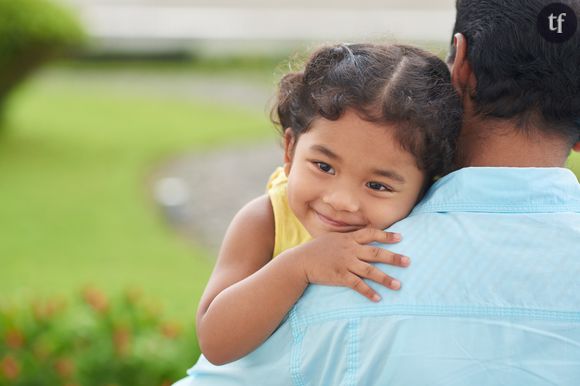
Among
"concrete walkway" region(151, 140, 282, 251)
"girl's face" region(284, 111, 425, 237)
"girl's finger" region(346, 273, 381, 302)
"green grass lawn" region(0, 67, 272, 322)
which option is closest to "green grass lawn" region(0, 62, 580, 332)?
"green grass lawn" region(0, 67, 272, 322)

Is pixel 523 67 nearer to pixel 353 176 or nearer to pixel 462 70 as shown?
pixel 462 70

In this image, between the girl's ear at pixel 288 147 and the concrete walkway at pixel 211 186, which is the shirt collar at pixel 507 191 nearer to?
the girl's ear at pixel 288 147

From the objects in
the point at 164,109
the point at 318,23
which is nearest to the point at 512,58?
the point at 164,109

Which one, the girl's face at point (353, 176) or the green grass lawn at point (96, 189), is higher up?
the girl's face at point (353, 176)

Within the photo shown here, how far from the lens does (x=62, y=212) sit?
7035 millimetres

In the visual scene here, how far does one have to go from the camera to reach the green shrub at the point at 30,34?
27.6ft

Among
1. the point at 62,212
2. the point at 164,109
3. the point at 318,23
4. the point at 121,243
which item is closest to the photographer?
the point at 121,243

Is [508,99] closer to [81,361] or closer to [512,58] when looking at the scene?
[512,58]

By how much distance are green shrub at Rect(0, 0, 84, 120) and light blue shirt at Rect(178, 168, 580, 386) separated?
23.5ft

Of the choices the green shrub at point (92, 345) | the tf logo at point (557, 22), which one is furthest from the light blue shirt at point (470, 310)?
the green shrub at point (92, 345)

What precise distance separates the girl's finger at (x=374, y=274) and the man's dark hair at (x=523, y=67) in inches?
13.5

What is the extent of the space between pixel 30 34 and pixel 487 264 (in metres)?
7.31

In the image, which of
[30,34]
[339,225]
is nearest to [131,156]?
[30,34]

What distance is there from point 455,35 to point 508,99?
16cm
